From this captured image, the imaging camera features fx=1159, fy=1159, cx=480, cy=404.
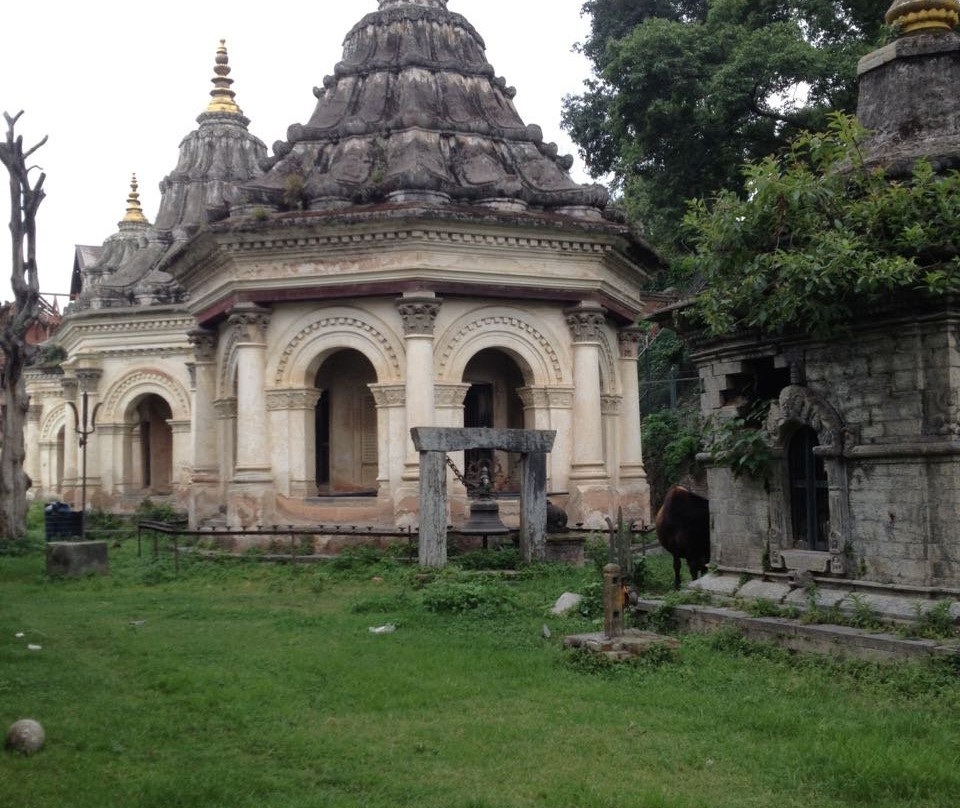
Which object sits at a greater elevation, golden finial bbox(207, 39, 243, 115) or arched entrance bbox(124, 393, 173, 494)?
golden finial bbox(207, 39, 243, 115)

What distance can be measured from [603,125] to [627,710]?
75.9ft

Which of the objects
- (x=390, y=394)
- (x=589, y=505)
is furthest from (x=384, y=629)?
(x=589, y=505)

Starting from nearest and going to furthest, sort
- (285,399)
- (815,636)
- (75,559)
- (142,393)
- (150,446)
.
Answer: (815,636) → (75,559) → (285,399) → (142,393) → (150,446)

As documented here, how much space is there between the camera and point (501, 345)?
20031mm

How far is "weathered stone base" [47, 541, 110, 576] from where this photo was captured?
17.2 metres

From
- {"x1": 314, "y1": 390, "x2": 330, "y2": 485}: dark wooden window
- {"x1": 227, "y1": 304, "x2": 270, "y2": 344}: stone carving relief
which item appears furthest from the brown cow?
{"x1": 314, "y1": 390, "x2": 330, "y2": 485}: dark wooden window

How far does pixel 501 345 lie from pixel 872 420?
11024mm

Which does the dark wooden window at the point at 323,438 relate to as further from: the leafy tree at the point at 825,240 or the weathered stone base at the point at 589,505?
the leafy tree at the point at 825,240

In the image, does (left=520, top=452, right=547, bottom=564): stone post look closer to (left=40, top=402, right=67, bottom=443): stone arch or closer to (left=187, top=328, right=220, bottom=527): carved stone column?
(left=187, top=328, right=220, bottom=527): carved stone column

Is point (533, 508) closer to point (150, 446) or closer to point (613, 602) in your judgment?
point (613, 602)

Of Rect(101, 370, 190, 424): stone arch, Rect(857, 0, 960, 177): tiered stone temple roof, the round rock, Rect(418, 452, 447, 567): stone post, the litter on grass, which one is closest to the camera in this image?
the round rock

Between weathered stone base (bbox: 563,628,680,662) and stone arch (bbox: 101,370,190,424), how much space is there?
22968 mm

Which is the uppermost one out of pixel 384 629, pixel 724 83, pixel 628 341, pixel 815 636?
pixel 724 83

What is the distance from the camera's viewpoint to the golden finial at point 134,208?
1410 inches
